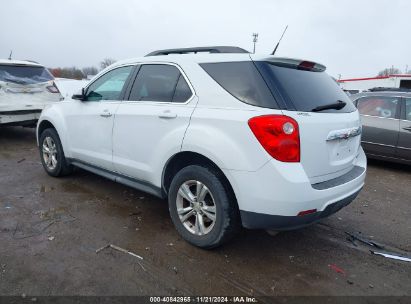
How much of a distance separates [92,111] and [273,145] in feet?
8.52

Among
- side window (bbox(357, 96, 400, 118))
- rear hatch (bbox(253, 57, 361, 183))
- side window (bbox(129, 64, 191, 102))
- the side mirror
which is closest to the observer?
rear hatch (bbox(253, 57, 361, 183))

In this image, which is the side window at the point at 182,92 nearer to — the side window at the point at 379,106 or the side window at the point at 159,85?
the side window at the point at 159,85

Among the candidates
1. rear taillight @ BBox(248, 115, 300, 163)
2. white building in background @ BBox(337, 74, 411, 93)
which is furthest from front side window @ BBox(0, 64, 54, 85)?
white building in background @ BBox(337, 74, 411, 93)

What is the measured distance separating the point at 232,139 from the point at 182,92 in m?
0.83

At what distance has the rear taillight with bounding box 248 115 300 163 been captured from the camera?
273cm

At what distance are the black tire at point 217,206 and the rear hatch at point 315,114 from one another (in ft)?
2.28

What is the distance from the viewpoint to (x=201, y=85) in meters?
3.27

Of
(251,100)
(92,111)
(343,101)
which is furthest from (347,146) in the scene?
(92,111)

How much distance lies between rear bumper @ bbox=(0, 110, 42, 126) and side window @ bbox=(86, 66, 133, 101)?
150 inches

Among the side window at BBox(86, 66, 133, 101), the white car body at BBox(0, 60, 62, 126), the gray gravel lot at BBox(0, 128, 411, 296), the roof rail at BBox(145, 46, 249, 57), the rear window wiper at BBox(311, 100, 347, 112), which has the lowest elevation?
the gray gravel lot at BBox(0, 128, 411, 296)

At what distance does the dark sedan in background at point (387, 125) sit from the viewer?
21.4ft

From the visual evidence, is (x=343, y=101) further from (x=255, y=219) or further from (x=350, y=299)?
(x=350, y=299)

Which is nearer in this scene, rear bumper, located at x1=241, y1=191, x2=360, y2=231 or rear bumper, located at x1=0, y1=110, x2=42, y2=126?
rear bumper, located at x1=241, y1=191, x2=360, y2=231

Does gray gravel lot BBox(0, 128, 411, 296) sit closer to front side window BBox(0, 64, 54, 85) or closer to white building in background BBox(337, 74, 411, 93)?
front side window BBox(0, 64, 54, 85)
